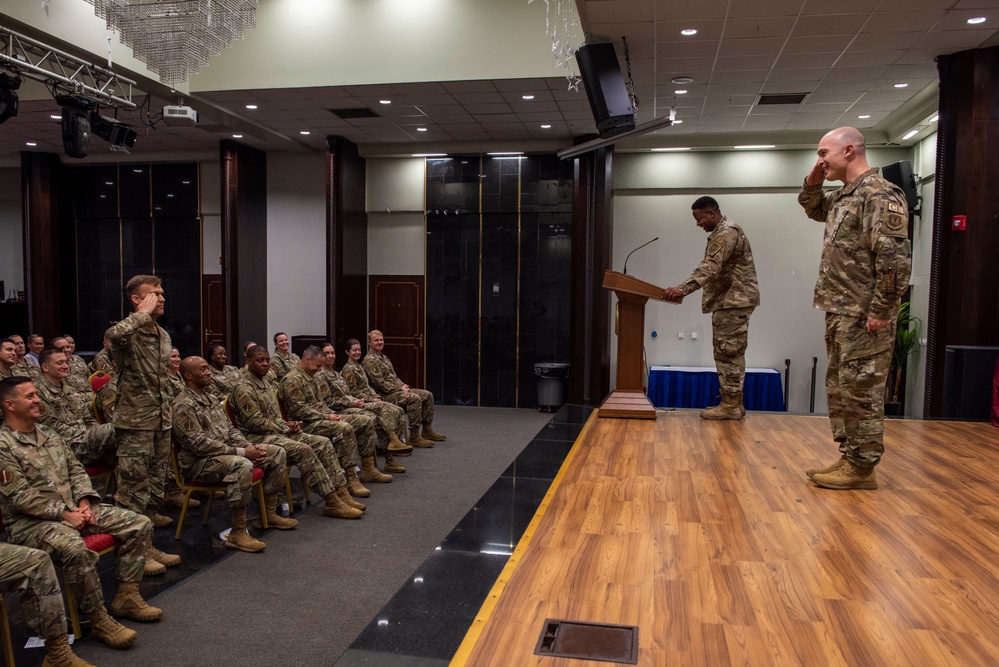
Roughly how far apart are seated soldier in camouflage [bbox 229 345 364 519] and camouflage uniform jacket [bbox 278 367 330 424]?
0.78ft

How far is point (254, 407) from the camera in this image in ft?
16.0

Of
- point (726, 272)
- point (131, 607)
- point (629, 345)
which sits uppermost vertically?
point (726, 272)

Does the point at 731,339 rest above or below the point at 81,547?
above

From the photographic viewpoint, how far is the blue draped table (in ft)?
28.8

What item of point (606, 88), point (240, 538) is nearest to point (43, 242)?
point (240, 538)

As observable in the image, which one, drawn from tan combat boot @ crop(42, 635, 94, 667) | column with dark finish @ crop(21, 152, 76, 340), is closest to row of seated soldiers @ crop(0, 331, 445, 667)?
tan combat boot @ crop(42, 635, 94, 667)

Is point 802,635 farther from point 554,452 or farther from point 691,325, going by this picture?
point 691,325

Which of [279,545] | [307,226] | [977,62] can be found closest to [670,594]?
[279,545]

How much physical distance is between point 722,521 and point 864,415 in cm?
83

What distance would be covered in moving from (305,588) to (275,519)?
3.57 ft

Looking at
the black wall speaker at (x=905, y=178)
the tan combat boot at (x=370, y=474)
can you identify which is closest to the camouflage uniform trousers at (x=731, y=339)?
the tan combat boot at (x=370, y=474)

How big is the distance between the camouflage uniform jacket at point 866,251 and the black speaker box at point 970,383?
2900 millimetres

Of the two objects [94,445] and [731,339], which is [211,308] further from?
[731,339]

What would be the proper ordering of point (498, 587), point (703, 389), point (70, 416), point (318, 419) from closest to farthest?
1. point (498, 587)
2. point (70, 416)
3. point (318, 419)
4. point (703, 389)
